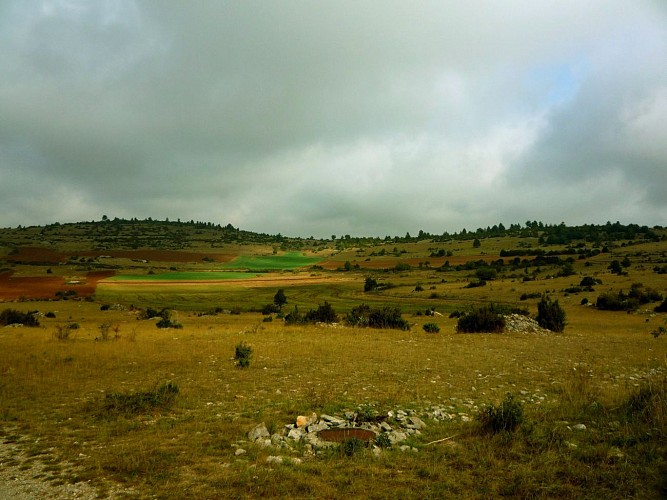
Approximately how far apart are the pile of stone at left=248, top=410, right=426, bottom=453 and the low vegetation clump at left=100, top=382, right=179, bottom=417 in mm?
3463

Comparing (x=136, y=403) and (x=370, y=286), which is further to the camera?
(x=370, y=286)

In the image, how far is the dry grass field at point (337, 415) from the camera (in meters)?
→ 5.73

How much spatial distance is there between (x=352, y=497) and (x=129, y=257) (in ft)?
435

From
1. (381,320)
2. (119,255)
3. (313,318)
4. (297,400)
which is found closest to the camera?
(297,400)

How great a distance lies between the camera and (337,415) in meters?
8.97

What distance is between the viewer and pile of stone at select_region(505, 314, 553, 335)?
31.2 meters

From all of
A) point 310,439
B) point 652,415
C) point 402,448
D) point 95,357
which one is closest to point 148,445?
point 310,439

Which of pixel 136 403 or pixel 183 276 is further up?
pixel 136 403

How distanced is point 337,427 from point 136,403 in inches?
209

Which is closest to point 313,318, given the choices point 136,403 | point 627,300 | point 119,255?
point 136,403

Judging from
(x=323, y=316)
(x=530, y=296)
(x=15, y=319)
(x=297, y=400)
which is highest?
(x=297, y=400)

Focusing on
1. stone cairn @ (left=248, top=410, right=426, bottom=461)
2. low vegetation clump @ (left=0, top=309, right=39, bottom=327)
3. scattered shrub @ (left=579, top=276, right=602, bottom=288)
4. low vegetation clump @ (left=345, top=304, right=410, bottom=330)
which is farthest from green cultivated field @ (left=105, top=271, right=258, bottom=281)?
stone cairn @ (left=248, top=410, right=426, bottom=461)

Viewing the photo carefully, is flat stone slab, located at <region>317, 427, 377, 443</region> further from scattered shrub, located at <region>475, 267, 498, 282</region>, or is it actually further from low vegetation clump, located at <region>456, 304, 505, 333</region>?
scattered shrub, located at <region>475, 267, 498, 282</region>

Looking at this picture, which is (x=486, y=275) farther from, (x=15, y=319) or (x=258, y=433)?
(x=258, y=433)
